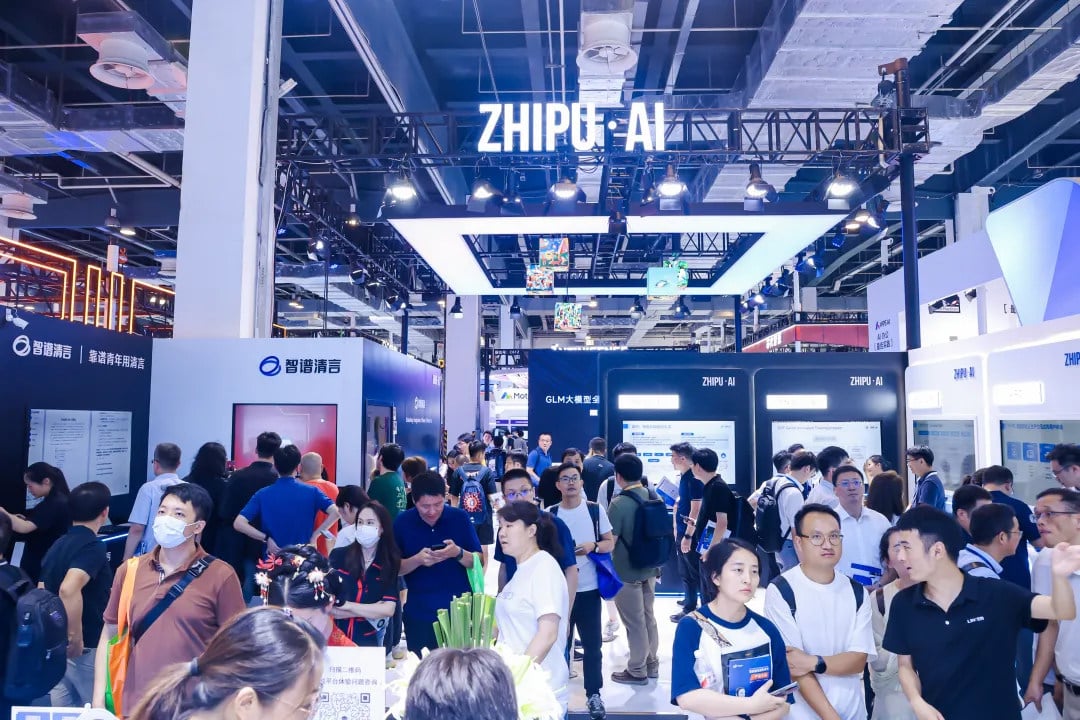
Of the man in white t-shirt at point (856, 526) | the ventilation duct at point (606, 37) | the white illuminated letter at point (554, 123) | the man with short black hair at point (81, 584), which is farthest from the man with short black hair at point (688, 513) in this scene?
the man with short black hair at point (81, 584)

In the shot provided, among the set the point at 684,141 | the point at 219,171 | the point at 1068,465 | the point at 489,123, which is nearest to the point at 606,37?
the point at 489,123

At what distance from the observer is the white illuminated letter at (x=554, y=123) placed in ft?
26.8

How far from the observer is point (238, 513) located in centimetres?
504

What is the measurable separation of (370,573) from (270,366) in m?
3.66

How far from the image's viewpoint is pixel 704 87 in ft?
32.7

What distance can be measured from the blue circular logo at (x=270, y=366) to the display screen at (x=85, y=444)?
1120 mm

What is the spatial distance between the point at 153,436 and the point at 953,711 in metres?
6.33

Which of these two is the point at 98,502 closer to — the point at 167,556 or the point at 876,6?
the point at 167,556

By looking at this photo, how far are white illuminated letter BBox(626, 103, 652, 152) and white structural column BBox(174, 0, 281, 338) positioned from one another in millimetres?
3679

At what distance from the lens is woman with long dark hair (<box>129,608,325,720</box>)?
4.74ft

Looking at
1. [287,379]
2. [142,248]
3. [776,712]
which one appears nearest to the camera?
[776,712]

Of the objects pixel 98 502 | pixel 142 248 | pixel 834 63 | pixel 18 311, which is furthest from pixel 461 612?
pixel 142 248

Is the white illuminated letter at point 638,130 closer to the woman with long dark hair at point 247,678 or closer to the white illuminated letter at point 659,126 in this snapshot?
the white illuminated letter at point 659,126

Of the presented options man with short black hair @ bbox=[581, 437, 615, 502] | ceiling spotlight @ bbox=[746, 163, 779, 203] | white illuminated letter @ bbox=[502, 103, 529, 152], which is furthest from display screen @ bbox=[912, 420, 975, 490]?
white illuminated letter @ bbox=[502, 103, 529, 152]
